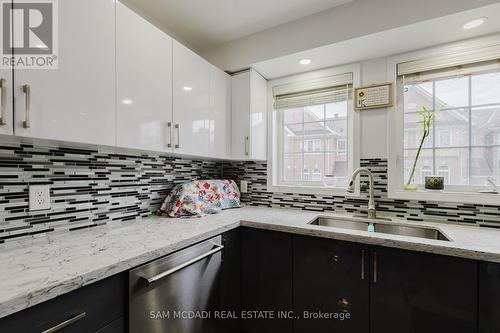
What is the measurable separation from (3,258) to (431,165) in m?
2.38

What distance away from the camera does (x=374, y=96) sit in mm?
1799

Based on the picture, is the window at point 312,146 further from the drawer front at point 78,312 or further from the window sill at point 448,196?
the drawer front at point 78,312

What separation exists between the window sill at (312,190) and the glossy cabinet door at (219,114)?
563 millimetres

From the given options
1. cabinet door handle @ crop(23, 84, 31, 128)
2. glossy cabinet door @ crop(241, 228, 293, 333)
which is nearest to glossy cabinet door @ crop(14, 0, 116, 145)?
cabinet door handle @ crop(23, 84, 31, 128)

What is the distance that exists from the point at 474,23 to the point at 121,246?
2.24 meters

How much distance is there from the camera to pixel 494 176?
4.96ft

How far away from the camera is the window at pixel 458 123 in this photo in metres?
1.54

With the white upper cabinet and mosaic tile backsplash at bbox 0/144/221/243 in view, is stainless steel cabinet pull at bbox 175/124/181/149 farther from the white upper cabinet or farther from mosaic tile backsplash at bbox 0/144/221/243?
the white upper cabinet

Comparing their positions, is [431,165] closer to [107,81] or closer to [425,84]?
[425,84]

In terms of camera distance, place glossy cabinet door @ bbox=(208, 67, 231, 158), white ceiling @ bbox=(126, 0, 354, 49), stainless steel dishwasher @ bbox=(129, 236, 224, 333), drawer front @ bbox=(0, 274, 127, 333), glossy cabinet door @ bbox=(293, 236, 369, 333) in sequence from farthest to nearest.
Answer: glossy cabinet door @ bbox=(208, 67, 231, 158), white ceiling @ bbox=(126, 0, 354, 49), glossy cabinet door @ bbox=(293, 236, 369, 333), stainless steel dishwasher @ bbox=(129, 236, 224, 333), drawer front @ bbox=(0, 274, 127, 333)

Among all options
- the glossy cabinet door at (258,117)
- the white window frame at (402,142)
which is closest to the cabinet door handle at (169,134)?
the glossy cabinet door at (258,117)

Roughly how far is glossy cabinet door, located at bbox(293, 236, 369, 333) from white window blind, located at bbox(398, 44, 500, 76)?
135 cm

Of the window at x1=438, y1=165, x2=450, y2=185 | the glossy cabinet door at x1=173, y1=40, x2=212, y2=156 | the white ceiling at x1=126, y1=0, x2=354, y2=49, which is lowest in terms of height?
the window at x1=438, y1=165, x2=450, y2=185

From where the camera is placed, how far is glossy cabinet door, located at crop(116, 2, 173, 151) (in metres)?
1.19
